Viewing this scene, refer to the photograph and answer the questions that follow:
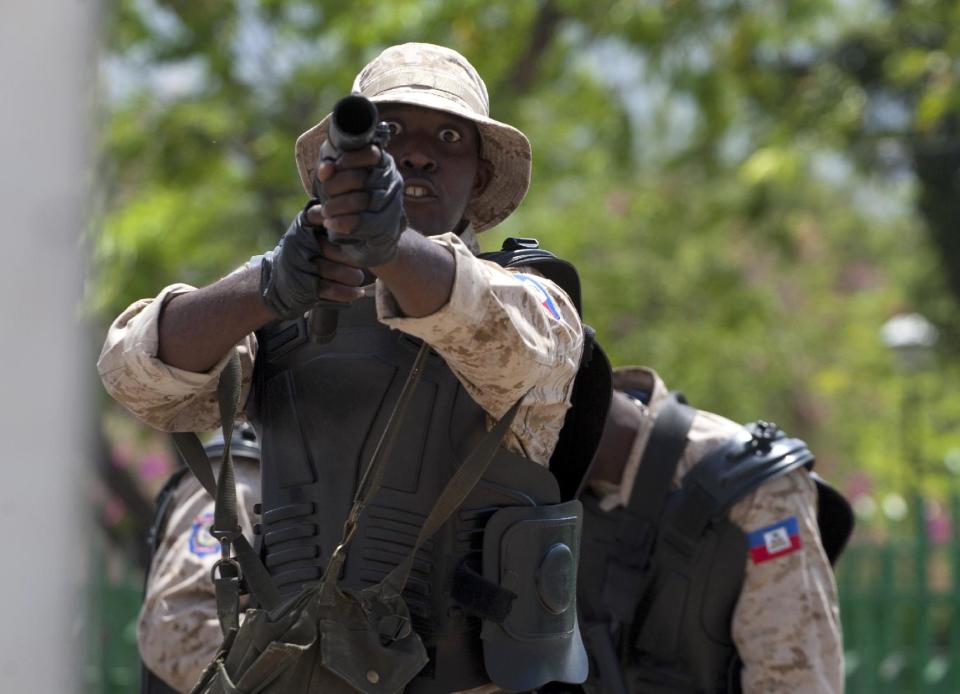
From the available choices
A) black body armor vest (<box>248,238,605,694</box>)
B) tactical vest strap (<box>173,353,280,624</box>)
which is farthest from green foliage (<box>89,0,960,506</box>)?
black body armor vest (<box>248,238,605,694</box>)

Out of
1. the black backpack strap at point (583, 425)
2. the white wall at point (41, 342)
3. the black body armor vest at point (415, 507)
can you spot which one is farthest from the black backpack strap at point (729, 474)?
the white wall at point (41, 342)

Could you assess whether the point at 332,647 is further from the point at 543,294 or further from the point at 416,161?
the point at 416,161

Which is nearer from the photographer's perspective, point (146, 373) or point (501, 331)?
point (501, 331)

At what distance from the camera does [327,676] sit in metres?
2.26

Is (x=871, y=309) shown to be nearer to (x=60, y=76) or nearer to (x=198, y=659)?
(x=198, y=659)

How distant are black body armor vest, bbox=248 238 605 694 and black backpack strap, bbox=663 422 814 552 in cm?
126

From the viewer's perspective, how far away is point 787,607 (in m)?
3.52

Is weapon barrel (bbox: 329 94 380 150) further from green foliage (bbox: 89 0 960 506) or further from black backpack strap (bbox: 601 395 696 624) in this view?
green foliage (bbox: 89 0 960 506)

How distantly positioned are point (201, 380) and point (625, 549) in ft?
5.95

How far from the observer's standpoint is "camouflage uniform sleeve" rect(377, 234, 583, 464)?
6.79ft

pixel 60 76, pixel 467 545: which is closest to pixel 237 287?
pixel 467 545

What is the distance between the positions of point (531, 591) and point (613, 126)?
7.86 meters

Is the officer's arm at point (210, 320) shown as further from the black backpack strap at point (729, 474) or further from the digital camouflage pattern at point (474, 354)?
the black backpack strap at point (729, 474)

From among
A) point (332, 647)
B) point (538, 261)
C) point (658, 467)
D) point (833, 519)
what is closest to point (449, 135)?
point (538, 261)
